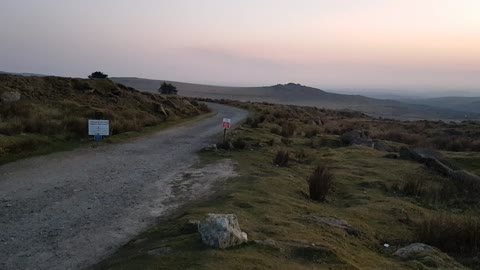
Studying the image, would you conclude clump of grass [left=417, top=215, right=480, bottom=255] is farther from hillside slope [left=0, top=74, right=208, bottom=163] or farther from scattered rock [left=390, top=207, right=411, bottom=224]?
hillside slope [left=0, top=74, right=208, bottom=163]

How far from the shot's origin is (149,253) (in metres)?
6.03

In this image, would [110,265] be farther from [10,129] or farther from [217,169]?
[10,129]

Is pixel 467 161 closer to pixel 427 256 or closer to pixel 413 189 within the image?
pixel 413 189

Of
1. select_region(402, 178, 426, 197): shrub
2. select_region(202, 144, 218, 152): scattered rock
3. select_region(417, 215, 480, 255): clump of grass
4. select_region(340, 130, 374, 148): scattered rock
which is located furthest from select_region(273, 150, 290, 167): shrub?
select_region(340, 130, 374, 148): scattered rock

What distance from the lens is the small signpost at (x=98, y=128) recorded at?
19094mm

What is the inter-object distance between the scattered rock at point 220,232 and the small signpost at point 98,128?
46.2 feet

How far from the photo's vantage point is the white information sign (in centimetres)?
1909

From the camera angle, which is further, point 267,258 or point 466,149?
point 466,149

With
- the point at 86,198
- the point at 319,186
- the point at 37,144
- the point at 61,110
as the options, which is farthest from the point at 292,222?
the point at 61,110

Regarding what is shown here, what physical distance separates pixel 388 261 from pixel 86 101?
1010 inches

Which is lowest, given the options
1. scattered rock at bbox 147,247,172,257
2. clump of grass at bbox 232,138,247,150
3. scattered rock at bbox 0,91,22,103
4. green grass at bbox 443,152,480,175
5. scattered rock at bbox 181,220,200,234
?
green grass at bbox 443,152,480,175

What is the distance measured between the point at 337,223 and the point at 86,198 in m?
5.47

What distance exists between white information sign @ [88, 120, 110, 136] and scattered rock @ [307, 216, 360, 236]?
1294 centimetres

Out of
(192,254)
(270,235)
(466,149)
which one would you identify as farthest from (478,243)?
(466,149)
